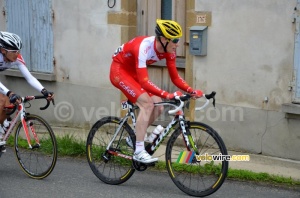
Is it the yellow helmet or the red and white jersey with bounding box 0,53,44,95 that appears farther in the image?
the red and white jersey with bounding box 0,53,44,95

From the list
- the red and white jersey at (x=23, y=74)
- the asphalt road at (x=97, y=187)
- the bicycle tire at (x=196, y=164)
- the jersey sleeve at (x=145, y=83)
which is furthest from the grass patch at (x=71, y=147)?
the jersey sleeve at (x=145, y=83)

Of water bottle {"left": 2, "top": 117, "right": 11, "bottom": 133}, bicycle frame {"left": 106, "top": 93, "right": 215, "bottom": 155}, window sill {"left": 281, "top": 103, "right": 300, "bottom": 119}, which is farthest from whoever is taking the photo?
window sill {"left": 281, "top": 103, "right": 300, "bottom": 119}

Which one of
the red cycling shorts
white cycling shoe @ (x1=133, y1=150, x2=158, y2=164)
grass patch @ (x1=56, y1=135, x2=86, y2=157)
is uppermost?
the red cycling shorts

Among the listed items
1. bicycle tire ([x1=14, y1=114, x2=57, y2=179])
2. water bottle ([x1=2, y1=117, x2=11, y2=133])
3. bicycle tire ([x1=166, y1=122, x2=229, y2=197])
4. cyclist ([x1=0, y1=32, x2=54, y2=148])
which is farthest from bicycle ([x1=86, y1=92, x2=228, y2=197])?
water bottle ([x1=2, y1=117, x2=11, y2=133])

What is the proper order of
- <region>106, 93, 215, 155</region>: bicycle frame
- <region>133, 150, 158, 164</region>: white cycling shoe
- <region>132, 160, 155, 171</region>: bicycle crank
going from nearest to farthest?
<region>106, 93, 215, 155</region>: bicycle frame → <region>133, 150, 158, 164</region>: white cycling shoe → <region>132, 160, 155, 171</region>: bicycle crank

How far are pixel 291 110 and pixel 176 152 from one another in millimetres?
2188

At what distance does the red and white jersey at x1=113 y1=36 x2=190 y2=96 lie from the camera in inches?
284

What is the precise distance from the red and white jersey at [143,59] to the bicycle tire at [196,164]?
56 cm

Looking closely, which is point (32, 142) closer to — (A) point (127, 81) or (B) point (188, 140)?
(A) point (127, 81)

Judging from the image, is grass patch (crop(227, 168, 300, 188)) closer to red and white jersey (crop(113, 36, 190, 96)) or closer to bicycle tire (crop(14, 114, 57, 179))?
red and white jersey (crop(113, 36, 190, 96))

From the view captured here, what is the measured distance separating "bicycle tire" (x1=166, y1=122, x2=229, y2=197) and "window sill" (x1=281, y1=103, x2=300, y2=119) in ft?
5.85

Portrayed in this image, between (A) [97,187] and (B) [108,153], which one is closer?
(A) [97,187]

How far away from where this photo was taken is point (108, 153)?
7945 millimetres

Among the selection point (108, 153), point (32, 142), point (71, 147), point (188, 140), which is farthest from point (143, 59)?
point (71, 147)
